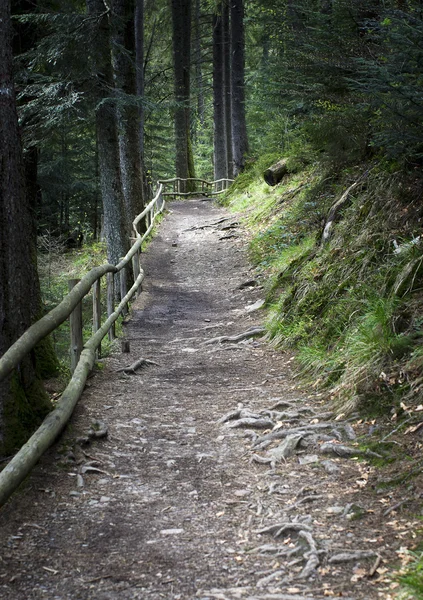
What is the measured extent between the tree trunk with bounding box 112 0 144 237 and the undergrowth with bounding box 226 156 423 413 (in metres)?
4.38

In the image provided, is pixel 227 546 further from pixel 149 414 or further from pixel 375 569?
pixel 149 414

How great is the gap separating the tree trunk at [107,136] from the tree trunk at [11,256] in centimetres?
535

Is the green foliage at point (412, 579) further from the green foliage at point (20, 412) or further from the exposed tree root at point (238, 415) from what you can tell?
the green foliage at point (20, 412)

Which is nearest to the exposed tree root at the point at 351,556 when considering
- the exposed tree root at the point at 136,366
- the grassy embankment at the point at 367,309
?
the grassy embankment at the point at 367,309

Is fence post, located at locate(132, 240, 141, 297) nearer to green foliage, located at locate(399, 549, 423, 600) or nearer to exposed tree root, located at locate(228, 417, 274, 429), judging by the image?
exposed tree root, located at locate(228, 417, 274, 429)

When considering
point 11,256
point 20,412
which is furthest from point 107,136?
point 20,412

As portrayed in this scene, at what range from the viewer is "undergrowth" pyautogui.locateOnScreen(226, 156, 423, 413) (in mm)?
5219

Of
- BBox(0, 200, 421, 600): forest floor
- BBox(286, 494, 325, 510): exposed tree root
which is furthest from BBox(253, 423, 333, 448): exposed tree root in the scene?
BBox(286, 494, 325, 510): exposed tree root

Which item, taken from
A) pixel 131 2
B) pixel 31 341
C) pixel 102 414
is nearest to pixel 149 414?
pixel 102 414

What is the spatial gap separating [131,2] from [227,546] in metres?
12.7

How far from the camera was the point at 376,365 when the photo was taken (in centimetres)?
530

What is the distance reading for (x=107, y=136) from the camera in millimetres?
11031

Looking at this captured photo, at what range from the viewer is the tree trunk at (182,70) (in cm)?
2741

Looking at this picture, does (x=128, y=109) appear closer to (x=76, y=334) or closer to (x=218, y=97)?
(x=76, y=334)
